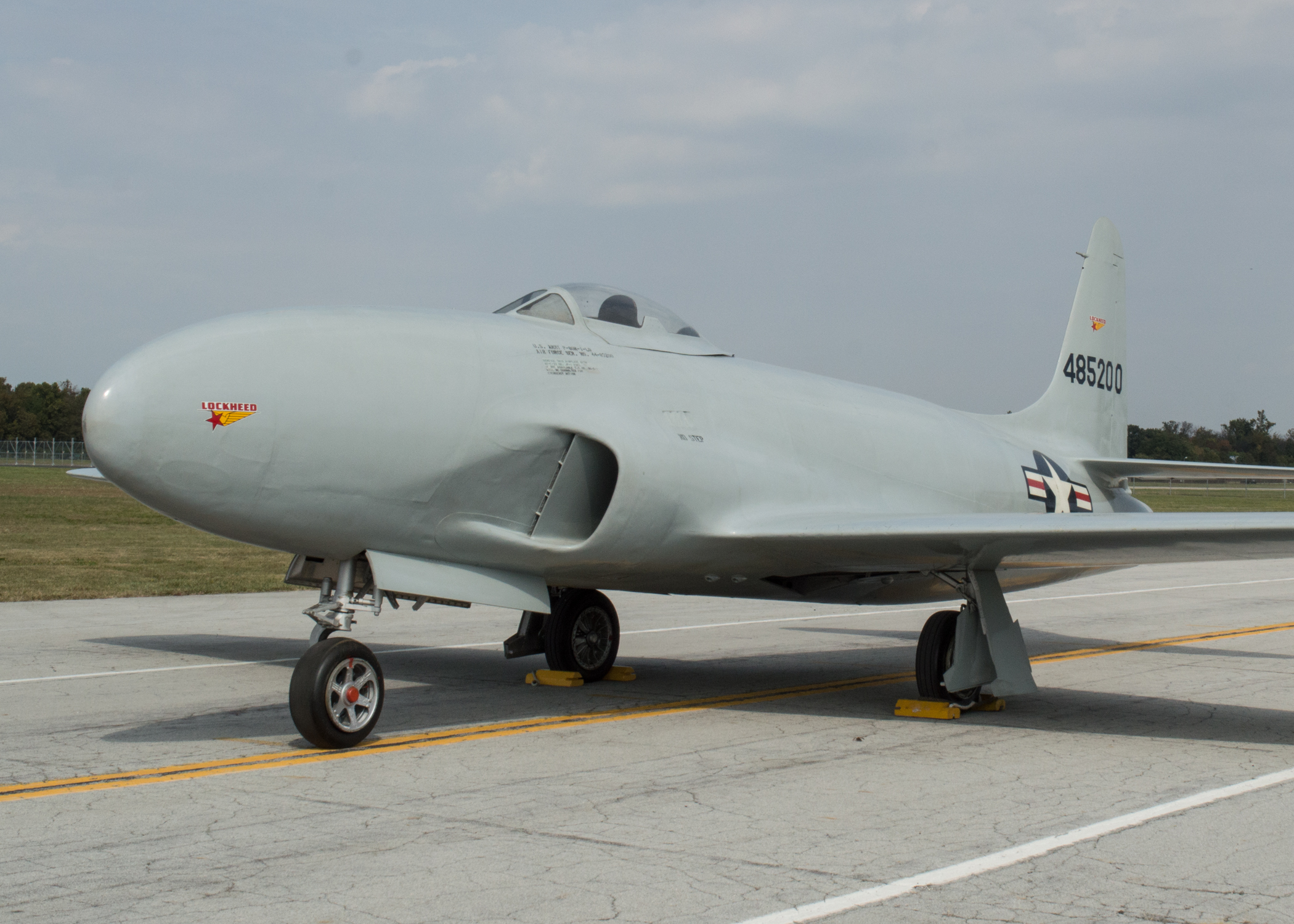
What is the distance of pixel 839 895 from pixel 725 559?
4.65 meters

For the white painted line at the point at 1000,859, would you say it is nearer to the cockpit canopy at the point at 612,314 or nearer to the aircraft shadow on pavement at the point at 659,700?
the aircraft shadow on pavement at the point at 659,700

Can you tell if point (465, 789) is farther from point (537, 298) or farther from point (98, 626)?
point (98, 626)

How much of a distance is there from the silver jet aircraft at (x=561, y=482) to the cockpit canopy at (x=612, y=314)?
0.02 meters

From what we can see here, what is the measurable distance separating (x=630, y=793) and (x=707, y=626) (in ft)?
30.5

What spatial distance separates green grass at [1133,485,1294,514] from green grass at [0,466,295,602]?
33215 millimetres

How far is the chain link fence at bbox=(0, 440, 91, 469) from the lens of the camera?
8544 cm

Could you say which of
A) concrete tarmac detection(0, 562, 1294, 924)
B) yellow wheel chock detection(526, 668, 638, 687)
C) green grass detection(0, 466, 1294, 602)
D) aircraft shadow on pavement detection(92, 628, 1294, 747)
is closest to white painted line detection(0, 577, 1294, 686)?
concrete tarmac detection(0, 562, 1294, 924)

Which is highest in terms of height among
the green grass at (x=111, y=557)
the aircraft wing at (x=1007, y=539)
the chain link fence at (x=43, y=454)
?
the chain link fence at (x=43, y=454)

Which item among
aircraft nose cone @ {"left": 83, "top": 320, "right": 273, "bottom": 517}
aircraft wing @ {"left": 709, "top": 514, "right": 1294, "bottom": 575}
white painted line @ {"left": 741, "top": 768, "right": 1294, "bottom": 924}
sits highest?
aircraft nose cone @ {"left": 83, "top": 320, "right": 273, "bottom": 517}

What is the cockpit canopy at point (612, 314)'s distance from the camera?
29.8 ft

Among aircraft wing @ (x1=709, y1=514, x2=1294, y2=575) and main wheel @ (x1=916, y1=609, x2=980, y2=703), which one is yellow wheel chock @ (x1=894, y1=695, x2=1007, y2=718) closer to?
main wheel @ (x1=916, y1=609, x2=980, y2=703)

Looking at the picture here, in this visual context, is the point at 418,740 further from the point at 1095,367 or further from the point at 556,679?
the point at 1095,367

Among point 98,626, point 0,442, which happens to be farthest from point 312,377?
point 0,442

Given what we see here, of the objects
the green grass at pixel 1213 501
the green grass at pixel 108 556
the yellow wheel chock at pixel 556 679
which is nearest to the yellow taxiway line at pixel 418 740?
the yellow wheel chock at pixel 556 679
